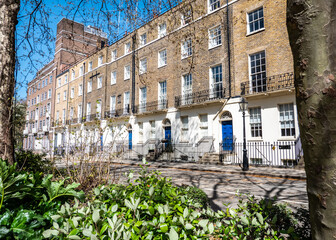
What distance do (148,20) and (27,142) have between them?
60.4 m

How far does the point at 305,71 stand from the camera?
153cm

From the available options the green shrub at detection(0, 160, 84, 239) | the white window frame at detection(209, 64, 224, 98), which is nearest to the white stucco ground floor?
the white window frame at detection(209, 64, 224, 98)

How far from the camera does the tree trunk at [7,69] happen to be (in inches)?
169

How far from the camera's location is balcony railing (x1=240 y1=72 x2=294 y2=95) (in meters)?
14.5

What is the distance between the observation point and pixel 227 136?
59.0ft

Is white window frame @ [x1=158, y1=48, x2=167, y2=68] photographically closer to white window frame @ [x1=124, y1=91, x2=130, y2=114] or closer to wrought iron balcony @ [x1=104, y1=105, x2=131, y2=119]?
white window frame @ [x1=124, y1=91, x2=130, y2=114]

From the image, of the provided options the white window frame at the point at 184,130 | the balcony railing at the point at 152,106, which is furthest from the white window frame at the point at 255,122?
the balcony railing at the point at 152,106

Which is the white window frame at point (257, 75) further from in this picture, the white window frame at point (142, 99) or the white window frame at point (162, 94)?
the white window frame at point (142, 99)

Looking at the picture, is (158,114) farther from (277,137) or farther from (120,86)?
(277,137)

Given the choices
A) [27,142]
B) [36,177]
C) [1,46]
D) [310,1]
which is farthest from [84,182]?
[27,142]

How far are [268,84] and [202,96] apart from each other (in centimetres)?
572

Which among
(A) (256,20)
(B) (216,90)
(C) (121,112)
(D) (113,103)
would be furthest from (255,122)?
(D) (113,103)

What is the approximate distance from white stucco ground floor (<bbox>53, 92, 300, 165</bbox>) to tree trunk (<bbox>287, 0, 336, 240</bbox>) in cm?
944

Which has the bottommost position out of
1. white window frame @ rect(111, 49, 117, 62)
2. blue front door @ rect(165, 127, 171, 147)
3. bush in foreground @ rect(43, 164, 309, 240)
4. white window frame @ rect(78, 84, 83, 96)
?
bush in foreground @ rect(43, 164, 309, 240)
